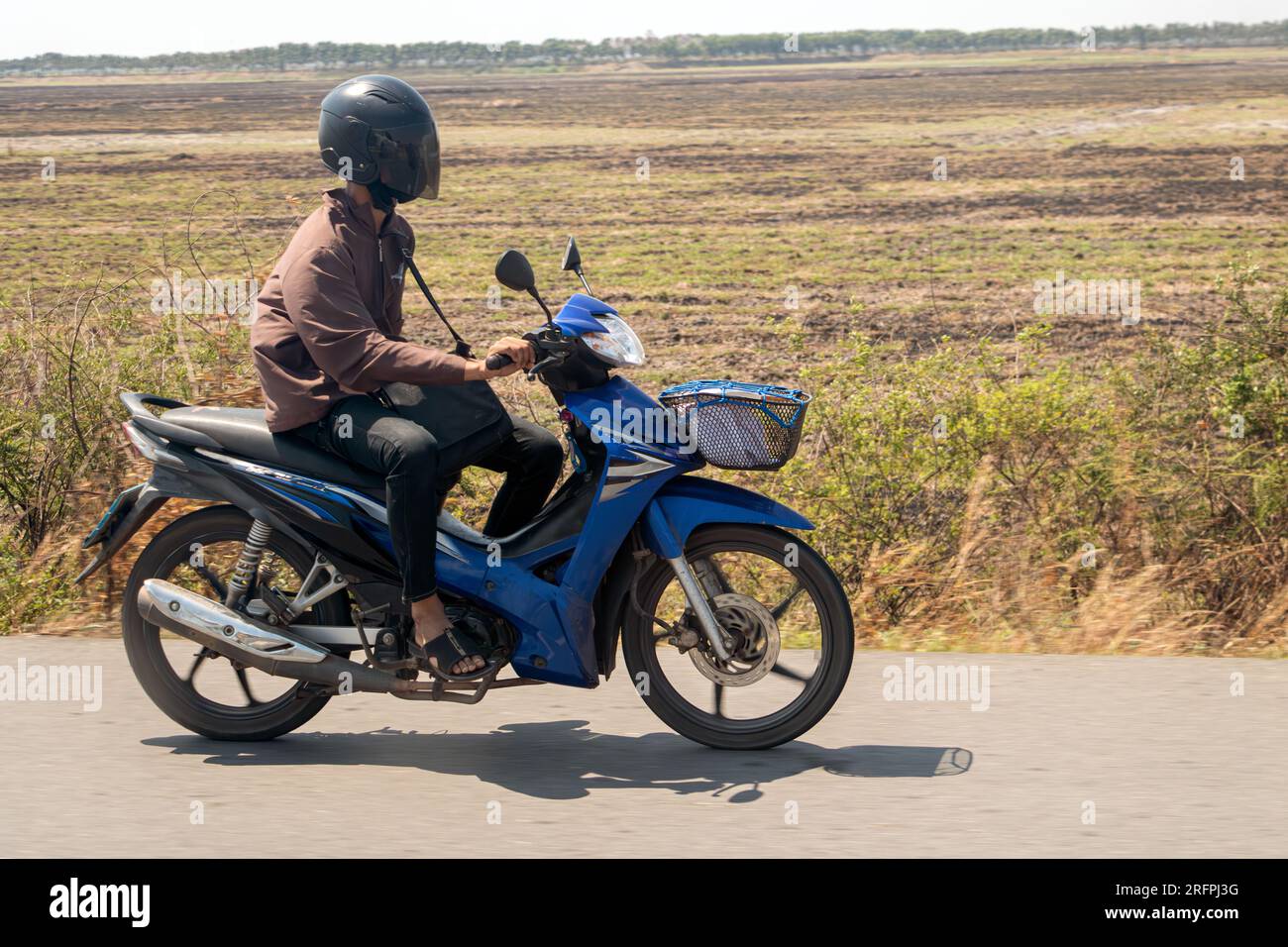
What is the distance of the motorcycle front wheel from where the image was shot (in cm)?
512

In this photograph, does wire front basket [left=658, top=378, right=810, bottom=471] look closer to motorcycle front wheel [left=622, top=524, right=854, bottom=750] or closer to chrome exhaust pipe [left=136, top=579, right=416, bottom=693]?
motorcycle front wheel [left=622, top=524, right=854, bottom=750]

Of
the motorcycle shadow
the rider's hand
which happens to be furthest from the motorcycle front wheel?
the rider's hand

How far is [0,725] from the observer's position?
535 centimetres

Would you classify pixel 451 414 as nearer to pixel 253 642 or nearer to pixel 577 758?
pixel 253 642

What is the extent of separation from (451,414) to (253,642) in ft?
3.35

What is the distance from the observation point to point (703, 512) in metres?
5.17

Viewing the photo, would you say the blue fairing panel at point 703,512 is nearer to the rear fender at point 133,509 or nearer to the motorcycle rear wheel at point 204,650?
the motorcycle rear wheel at point 204,650

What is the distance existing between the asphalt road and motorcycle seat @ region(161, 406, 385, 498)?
907mm

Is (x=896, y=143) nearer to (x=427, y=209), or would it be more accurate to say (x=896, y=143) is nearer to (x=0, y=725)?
(x=427, y=209)

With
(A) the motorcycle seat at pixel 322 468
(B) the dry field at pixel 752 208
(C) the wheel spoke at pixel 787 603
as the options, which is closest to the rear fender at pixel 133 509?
(A) the motorcycle seat at pixel 322 468

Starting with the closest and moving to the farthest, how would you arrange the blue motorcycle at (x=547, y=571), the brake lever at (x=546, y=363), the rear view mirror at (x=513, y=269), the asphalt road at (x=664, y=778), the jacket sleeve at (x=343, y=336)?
the asphalt road at (x=664, y=778)
the rear view mirror at (x=513, y=269)
the jacket sleeve at (x=343, y=336)
the brake lever at (x=546, y=363)
the blue motorcycle at (x=547, y=571)

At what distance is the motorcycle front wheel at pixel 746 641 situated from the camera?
5.12 m

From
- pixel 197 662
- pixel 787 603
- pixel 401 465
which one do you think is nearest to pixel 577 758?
pixel 787 603

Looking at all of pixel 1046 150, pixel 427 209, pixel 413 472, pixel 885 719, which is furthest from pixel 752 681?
pixel 1046 150
